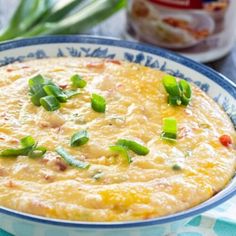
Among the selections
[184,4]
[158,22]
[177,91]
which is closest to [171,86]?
[177,91]

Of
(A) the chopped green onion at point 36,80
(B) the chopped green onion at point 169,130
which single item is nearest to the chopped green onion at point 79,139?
(B) the chopped green onion at point 169,130

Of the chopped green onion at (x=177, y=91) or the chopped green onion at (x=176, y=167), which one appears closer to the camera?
the chopped green onion at (x=176, y=167)

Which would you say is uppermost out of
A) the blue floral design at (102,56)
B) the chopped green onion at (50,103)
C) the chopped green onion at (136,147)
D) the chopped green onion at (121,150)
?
the blue floral design at (102,56)

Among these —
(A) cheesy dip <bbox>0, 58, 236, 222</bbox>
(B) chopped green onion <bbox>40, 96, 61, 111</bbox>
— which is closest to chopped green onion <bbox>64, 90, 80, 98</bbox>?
(A) cheesy dip <bbox>0, 58, 236, 222</bbox>

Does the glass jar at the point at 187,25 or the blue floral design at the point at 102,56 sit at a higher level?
the glass jar at the point at 187,25

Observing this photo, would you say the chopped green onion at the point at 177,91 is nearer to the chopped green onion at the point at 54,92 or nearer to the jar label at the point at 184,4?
the chopped green onion at the point at 54,92

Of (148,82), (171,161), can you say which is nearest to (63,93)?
(148,82)

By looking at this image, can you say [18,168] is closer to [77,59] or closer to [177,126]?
[177,126]
